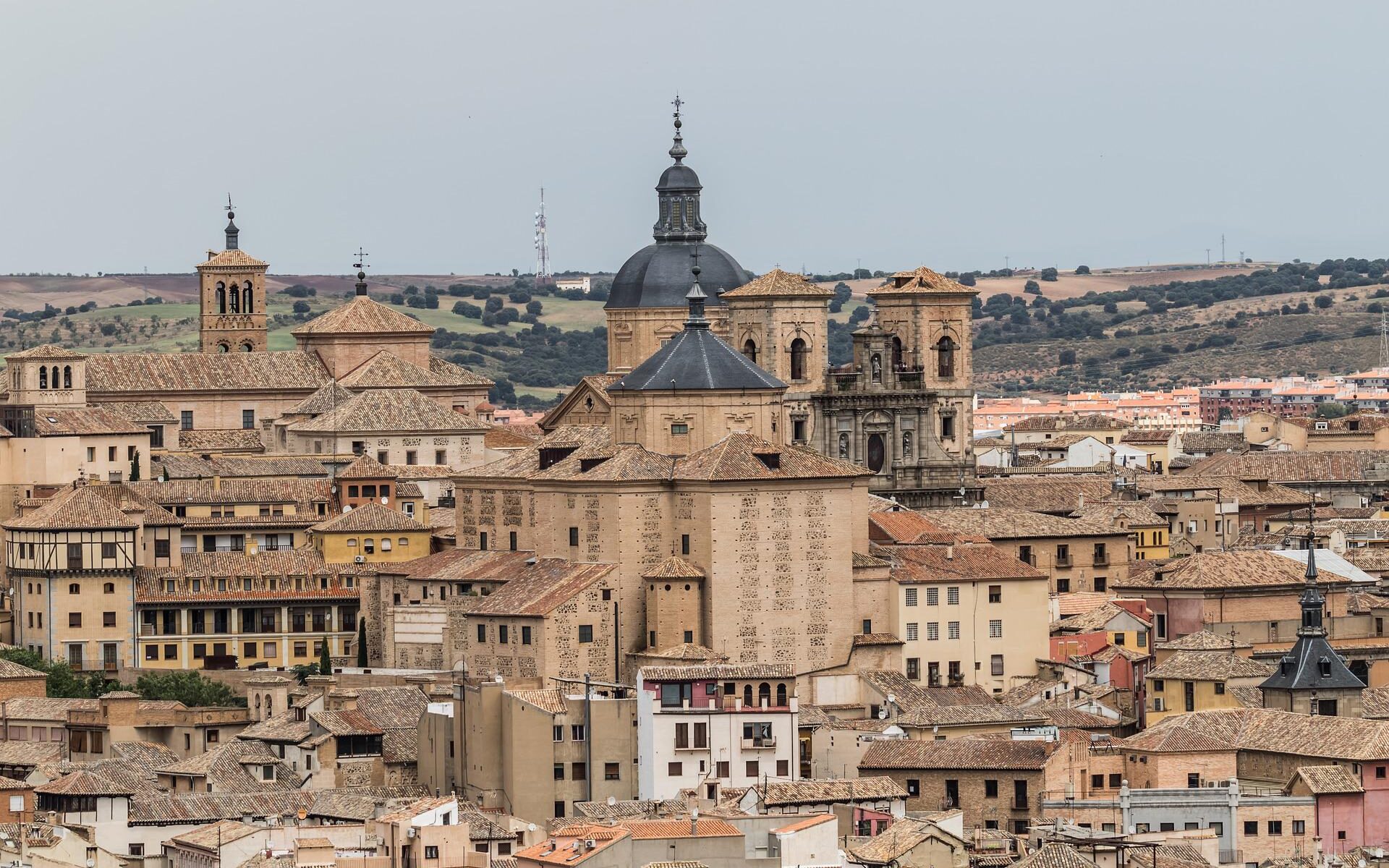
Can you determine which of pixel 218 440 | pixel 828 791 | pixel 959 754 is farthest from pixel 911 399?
pixel 828 791

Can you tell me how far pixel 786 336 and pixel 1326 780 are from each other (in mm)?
42043

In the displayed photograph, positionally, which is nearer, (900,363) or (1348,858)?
(1348,858)

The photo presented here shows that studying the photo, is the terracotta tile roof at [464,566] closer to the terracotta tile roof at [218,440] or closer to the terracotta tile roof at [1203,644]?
the terracotta tile roof at [1203,644]

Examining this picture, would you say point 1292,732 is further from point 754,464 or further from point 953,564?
point 754,464

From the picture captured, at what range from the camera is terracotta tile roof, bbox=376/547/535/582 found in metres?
95.9

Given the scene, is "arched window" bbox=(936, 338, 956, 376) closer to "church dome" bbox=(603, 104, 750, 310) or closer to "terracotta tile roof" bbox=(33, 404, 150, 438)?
"church dome" bbox=(603, 104, 750, 310)

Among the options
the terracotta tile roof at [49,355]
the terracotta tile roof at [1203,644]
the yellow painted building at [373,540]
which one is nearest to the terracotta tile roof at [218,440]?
the terracotta tile roof at [49,355]

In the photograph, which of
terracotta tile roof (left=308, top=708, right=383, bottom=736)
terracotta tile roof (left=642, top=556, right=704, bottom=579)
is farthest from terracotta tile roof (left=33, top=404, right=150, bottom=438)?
terracotta tile roof (left=642, top=556, right=704, bottom=579)

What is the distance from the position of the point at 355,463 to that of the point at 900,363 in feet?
68.0

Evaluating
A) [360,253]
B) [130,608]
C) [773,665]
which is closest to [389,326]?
[360,253]

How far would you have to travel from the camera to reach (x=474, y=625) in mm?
93062

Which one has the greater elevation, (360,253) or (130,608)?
(360,253)

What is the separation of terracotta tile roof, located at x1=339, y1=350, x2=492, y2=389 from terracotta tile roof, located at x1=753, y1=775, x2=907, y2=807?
1722 inches

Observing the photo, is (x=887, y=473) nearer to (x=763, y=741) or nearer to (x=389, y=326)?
(x=389, y=326)
